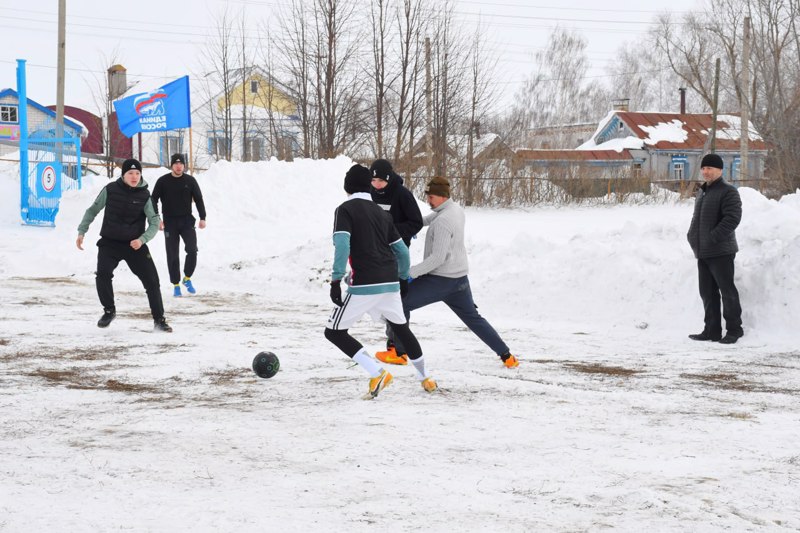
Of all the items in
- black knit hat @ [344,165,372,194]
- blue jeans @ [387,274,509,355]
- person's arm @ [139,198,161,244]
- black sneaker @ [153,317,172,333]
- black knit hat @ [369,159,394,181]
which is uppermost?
black knit hat @ [369,159,394,181]

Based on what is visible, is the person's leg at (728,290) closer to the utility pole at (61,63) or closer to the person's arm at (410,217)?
the person's arm at (410,217)

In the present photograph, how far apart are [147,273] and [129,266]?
0.20 meters

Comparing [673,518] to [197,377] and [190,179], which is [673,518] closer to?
[197,377]

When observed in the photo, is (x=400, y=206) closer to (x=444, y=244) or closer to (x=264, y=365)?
(x=444, y=244)

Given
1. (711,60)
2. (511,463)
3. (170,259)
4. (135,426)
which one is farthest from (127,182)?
(711,60)

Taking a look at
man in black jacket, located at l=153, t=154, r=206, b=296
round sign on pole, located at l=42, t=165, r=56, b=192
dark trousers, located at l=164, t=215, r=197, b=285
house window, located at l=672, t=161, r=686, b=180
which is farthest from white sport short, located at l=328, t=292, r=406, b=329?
house window, located at l=672, t=161, r=686, b=180

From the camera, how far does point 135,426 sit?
5859 mm

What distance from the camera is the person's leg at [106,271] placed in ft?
32.0

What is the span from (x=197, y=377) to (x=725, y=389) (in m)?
4.18

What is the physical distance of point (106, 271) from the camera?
9.84 metres

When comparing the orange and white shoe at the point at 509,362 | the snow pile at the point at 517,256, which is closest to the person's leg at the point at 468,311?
the orange and white shoe at the point at 509,362

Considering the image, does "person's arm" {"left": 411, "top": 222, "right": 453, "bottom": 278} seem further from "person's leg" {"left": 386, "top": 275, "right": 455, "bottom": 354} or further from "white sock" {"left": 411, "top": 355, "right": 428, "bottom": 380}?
"white sock" {"left": 411, "top": 355, "right": 428, "bottom": 380}

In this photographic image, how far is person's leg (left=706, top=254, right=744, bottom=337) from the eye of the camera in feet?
31.3

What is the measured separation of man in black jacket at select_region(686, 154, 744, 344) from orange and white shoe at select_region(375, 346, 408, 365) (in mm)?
3499
